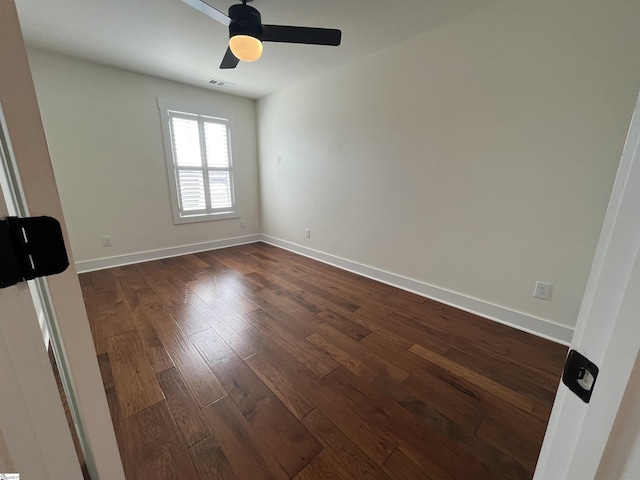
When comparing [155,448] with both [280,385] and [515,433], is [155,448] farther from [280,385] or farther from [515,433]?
[515,433]

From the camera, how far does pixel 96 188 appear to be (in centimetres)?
294

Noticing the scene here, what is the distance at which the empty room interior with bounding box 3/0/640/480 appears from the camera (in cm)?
115

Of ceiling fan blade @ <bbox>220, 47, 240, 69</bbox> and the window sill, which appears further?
the window sill

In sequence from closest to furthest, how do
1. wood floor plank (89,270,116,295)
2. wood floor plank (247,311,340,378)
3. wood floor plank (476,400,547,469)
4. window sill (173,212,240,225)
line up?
wood floor plank (476,400,547,469), wood floor plank (247,311,340,378), wood floor plank (89,270,116,295), window sill (173,212,240,225)

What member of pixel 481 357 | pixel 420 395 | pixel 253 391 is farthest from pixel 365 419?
pixel 481 357

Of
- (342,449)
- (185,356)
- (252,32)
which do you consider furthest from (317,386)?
(252,32)

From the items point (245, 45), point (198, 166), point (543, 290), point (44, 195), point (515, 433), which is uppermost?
point (245, 45)

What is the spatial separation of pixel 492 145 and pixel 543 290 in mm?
1186

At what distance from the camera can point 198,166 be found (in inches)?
146

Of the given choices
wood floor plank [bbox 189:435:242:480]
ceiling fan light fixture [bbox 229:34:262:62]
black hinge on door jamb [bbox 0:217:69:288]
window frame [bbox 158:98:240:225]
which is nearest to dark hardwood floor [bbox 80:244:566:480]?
wood floor plank [bbox 189:435:242:480]

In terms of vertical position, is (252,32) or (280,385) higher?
(252,32)

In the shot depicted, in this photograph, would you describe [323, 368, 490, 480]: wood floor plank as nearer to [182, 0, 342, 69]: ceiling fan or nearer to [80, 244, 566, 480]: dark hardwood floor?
[80, 244, 566, 480]: dark hardwood floor

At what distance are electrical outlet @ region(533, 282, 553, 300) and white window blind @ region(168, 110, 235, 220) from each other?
4075 millimetres

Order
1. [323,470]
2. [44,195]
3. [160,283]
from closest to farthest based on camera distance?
[44,195]
[323,470]
[160,283]
